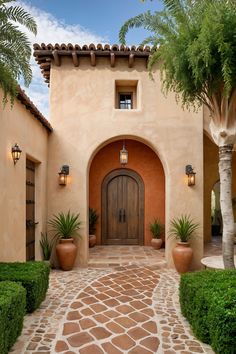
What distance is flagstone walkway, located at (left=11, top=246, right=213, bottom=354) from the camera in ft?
11.7

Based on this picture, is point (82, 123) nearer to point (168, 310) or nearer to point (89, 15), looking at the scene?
point (89, 15)

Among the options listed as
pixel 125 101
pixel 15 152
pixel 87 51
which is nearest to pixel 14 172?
pixel 15 152

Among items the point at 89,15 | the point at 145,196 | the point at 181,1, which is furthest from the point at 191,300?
the point at 89,15

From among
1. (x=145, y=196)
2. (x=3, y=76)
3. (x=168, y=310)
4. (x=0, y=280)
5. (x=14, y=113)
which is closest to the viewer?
(x=3, y=76)

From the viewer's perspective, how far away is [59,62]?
7.77 metres

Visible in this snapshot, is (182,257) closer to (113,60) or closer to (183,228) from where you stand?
(183,228)

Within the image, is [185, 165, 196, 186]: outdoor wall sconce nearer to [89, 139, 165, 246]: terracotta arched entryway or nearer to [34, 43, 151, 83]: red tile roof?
[89, 139, 165, 246]: terracotta arched entryway

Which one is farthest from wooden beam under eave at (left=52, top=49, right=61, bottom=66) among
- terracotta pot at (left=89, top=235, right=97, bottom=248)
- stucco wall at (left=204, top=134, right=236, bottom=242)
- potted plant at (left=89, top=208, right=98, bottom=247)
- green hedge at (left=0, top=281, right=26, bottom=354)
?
stucco wall at (left=204, top=134, right=236, bottom=242)

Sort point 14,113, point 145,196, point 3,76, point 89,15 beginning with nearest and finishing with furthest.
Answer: point 3,76, point 14,113, point 89,15, point 145,196

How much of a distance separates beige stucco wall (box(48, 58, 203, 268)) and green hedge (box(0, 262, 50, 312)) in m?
3.01

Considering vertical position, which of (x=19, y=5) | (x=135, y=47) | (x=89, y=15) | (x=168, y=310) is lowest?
(x=168, y=310)

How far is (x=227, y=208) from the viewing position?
16.5 feet

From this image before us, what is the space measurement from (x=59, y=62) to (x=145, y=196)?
5769mm

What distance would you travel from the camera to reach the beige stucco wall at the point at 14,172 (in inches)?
192
